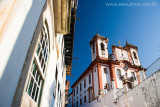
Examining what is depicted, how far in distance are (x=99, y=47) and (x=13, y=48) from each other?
2148 cm

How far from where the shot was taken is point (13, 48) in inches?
52.2

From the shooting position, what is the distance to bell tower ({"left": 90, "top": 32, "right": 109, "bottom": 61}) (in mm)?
21398

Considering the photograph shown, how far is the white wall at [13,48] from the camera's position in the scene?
1.17m

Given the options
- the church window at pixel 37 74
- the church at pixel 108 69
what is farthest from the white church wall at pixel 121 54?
the church window at pixel 37 74

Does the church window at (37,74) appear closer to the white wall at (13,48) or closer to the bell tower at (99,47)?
the white wall at (13,48)

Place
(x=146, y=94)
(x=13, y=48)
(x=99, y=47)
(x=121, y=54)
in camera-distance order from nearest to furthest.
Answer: (x=13, y=48)
(x=146, y=94)
(x=99, y=47)
(x=121, y=54)

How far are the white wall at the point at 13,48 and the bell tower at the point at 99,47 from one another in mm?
19692

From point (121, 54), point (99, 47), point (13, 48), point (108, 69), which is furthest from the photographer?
point (121, 54)

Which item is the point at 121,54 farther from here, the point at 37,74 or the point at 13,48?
the point at 13,48

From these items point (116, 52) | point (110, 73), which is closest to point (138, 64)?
point (116, 52)

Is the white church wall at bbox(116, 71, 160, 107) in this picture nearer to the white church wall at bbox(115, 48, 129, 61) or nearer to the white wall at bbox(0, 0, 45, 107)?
the white wall at bbox(0, 0, 45, 107)

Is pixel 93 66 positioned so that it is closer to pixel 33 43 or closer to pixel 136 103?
pixel 136 103

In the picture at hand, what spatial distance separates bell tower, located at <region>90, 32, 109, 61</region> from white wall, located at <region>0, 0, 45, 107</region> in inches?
775

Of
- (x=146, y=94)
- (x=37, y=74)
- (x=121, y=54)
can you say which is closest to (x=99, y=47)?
(x=121, y=54)
